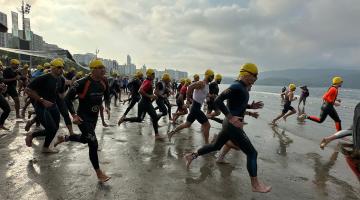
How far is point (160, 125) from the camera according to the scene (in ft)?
37.4

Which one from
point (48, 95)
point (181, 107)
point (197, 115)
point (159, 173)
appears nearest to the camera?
point (159, 173)

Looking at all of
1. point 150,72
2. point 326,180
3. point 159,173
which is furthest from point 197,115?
point 326,180

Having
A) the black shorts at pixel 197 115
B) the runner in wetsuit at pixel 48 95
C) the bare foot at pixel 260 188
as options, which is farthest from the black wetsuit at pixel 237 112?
the runner in wetsuit at pixel 48 95

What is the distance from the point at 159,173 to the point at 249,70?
2.44m

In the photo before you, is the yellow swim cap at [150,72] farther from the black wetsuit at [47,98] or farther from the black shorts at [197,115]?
the black wetsuit at [47,98]

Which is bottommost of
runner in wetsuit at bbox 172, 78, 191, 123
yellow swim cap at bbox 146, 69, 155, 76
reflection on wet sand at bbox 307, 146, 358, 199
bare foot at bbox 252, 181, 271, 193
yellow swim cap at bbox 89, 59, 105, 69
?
reflection on wet sand at bbox 307, 146, 358, 199

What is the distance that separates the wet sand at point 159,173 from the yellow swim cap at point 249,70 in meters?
1.88

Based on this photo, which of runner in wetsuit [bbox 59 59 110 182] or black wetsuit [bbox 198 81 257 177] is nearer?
black wetsuit [bbox 198 81 257 177]

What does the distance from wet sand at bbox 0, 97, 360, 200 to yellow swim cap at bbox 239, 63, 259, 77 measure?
73.8 inches

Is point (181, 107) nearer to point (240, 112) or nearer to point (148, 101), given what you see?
point (148, 101)

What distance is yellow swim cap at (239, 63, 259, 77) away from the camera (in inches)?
187

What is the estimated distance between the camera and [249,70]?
15.6ft

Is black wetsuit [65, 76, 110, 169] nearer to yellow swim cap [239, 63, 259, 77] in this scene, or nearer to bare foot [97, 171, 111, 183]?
bare foot [97, 171, 111, 183]

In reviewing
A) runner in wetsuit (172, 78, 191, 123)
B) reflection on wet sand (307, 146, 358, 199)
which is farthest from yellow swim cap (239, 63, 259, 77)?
runner in wetsuit (172, 78, 191, 123)
